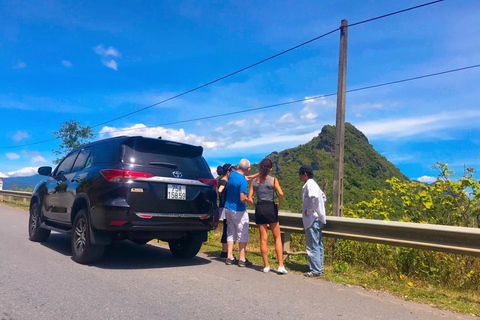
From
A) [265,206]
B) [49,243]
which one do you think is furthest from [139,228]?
[49,243]

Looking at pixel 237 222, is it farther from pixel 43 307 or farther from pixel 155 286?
pixel 43 307

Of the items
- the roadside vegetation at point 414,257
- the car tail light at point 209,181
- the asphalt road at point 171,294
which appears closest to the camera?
the asphalt road at point 171,294

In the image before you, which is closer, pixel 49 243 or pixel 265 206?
pixel 265 206

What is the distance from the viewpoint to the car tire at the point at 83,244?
18.3 feet

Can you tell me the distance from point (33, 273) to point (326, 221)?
434 cm

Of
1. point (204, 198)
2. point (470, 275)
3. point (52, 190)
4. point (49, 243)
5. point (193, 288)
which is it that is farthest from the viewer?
point (49, 243)

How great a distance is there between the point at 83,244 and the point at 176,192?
1.65 meters

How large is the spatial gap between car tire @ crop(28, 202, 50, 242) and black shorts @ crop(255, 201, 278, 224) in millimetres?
4620

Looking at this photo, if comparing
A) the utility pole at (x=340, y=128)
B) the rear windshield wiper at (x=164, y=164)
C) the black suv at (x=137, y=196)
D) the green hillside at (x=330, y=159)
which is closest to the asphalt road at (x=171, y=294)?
the black suv at (x=137, y=196)

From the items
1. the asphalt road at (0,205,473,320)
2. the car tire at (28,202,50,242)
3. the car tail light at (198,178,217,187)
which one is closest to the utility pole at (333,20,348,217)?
the asphalt road at (0,205,473,320)

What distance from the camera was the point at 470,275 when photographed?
5.06 metres

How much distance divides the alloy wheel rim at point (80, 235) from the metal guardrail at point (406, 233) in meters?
3.35

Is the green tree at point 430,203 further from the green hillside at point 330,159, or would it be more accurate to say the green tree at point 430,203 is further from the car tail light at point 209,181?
the green hillside at point 330,159

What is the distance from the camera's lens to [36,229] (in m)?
7.79
